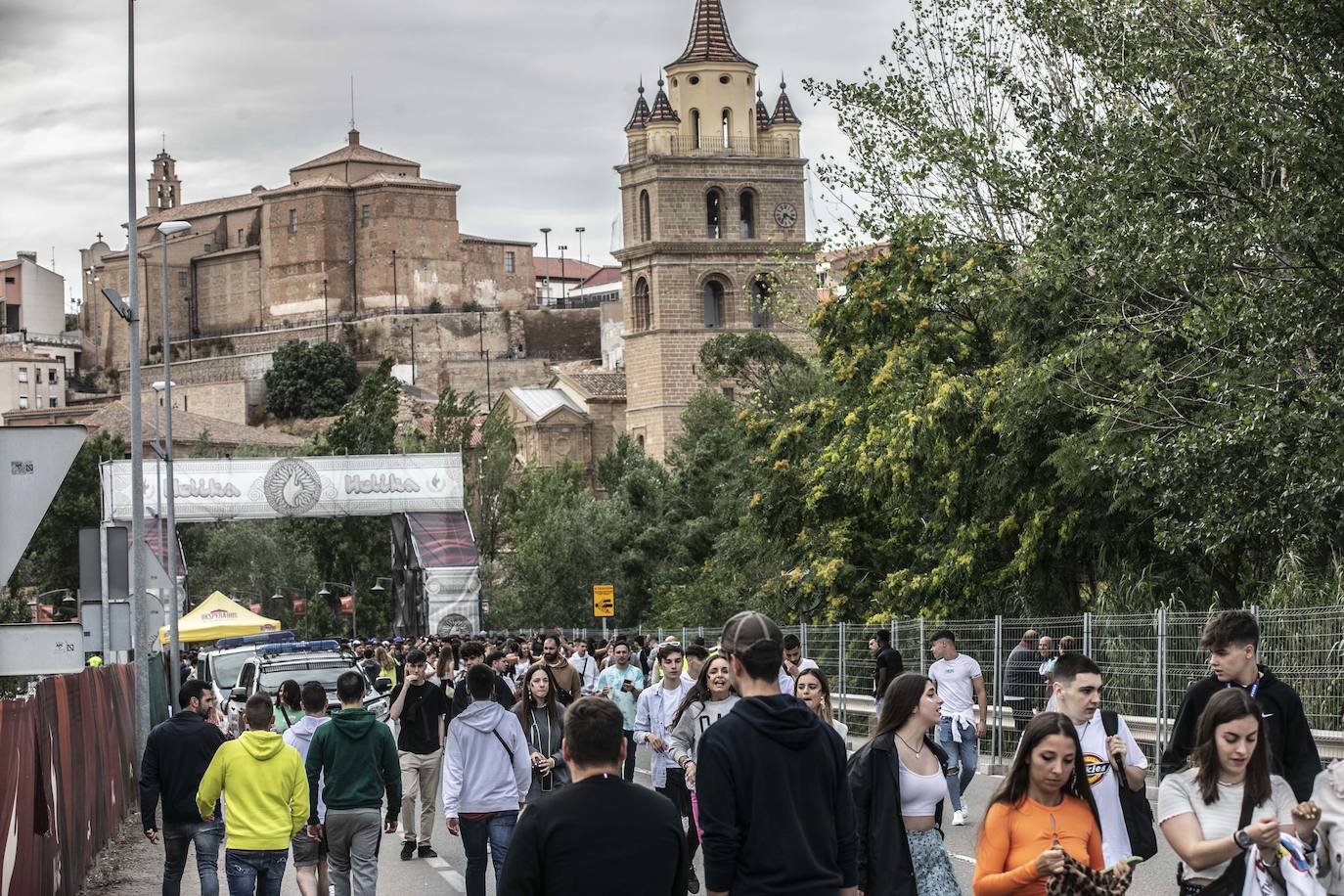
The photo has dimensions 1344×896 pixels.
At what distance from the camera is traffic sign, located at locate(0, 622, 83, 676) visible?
11.0 m

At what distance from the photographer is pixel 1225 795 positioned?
684cm

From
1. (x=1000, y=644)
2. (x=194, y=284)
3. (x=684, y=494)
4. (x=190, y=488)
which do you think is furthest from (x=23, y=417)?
(x=1000, y=644)

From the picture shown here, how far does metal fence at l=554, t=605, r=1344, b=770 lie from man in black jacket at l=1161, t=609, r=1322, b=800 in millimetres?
4313

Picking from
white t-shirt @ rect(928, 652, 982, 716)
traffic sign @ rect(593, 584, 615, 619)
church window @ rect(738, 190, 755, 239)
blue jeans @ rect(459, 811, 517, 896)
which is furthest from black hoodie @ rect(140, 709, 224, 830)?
church window @ rect(738, 190, 755, 239)

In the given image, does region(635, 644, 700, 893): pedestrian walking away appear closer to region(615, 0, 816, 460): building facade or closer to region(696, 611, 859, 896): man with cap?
region(696, 611, 859, 896): man with cap

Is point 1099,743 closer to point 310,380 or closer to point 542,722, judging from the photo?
point 542,722

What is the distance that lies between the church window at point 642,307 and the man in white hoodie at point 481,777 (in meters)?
107

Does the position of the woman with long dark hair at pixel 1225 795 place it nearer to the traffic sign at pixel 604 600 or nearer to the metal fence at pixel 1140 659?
the metal fence at pixel 1140 659

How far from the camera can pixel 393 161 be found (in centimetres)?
17062

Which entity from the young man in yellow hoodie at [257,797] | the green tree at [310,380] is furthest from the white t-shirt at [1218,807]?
the green tree at [310,380]

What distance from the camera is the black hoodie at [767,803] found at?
6902mm

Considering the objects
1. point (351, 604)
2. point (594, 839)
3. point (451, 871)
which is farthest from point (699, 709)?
point (351, 604)

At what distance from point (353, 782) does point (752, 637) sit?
579 centimetres

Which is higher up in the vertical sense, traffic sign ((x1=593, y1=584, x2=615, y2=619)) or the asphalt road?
traffic sign ((x1=593, y1=584, x2=615, y2=619))
